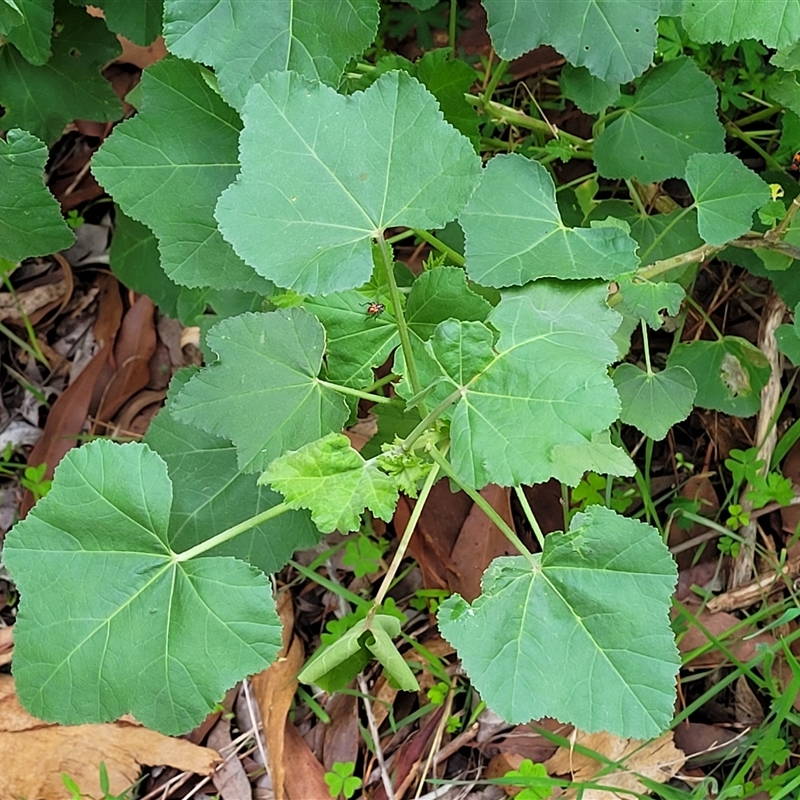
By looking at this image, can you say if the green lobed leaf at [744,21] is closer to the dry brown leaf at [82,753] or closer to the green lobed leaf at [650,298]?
the green lobed leaf at [650,298]

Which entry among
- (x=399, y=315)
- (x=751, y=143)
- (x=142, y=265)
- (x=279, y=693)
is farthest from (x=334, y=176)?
(x=279, y=693)

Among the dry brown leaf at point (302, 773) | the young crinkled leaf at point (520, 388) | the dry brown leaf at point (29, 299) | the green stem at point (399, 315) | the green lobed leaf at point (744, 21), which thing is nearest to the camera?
the young crinkled leaf at point (520, 388)

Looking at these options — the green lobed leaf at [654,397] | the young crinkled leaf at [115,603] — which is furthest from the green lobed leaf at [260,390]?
the green lobed leaf at [654,397]

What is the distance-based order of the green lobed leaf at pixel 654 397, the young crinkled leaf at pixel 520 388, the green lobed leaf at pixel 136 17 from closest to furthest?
the young crinkled leaf at pixel 520 388
the green lobed leaf at pixel 654 397
the green lobed leaf at pixel 136 17

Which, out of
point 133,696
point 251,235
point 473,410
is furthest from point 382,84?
point 133,696

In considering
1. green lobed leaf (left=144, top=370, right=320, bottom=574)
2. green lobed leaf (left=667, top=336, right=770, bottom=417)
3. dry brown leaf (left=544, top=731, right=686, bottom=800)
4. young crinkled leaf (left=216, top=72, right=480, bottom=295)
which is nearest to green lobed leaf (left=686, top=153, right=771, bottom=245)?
green lobed leaf (left=667, top=336, right=770, bottom=417)

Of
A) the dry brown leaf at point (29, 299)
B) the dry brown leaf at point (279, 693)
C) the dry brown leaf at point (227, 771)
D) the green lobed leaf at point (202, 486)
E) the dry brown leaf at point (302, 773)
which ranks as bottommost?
the dry brown leaf at point (227, 771)

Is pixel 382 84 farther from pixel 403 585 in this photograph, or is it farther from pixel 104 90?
pixel 403 585

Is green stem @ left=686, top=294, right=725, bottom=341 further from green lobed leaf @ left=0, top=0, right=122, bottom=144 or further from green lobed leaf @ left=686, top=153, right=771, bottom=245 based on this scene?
green lobed leaf @ left=0, top=0, right=122, bottom=144
